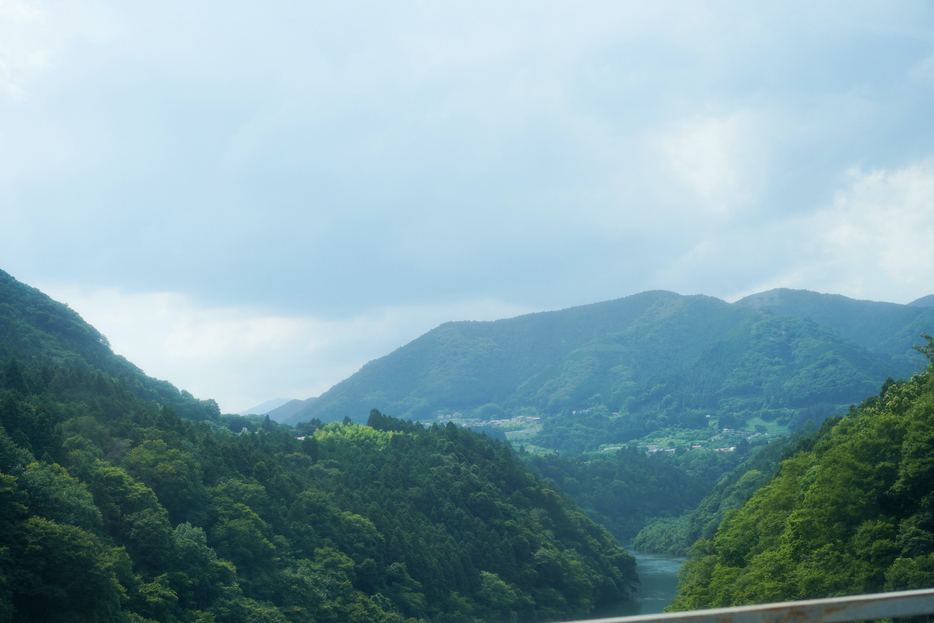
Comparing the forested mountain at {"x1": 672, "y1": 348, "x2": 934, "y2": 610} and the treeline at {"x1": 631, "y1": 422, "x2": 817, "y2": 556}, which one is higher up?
the forested mountain at {"x1": 672, "y1": 348, "x2": 934, "y2": 610}

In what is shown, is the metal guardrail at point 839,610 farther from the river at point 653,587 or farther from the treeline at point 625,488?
the treeline at point 625,488

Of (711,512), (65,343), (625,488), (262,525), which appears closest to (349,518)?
(262,525)

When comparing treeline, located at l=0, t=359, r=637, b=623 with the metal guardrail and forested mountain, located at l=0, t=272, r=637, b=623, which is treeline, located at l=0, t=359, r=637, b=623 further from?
the metal guardrail

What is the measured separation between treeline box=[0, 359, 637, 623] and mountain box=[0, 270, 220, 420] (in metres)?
22.9

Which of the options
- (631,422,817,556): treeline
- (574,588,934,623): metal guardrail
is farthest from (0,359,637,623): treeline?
(574,588,934,623): metal guardrail

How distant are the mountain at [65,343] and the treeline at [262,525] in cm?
2286

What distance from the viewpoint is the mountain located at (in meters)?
87.8

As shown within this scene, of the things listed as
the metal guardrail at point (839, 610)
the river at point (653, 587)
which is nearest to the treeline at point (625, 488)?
the river at point (653, 587)

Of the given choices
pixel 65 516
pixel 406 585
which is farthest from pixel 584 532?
pixel 65 516

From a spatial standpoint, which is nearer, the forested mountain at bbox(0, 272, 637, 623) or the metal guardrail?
the metal guardrail

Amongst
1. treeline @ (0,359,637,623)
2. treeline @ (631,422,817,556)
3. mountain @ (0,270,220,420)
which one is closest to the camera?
treeline @ (0,359,637,623)

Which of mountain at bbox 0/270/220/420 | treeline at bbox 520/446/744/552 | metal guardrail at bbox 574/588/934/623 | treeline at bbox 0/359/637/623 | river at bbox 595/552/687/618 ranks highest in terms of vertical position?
mountain at bbox 0/270/220/420

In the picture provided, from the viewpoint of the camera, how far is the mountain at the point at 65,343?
288 feet

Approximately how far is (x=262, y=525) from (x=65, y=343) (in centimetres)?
6284
